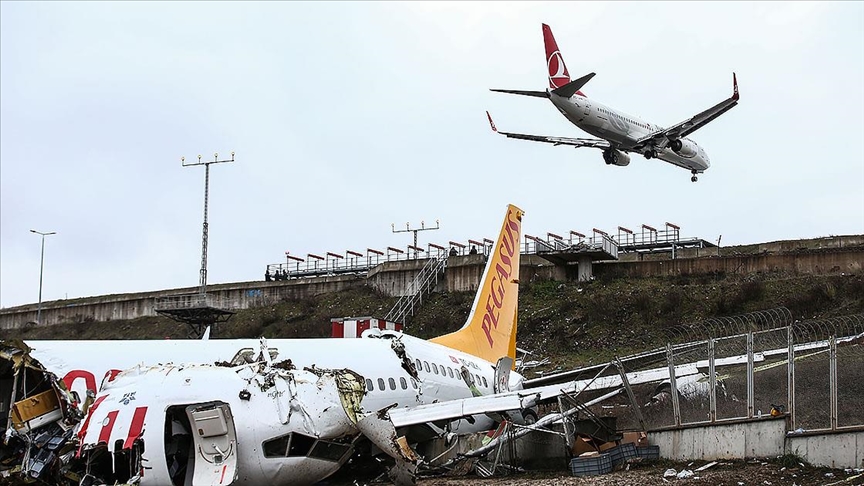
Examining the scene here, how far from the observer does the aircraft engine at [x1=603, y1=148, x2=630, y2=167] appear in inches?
1811

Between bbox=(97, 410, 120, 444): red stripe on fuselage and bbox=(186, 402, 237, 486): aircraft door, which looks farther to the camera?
bbox=(186, 402, 237, 486): aircraft door

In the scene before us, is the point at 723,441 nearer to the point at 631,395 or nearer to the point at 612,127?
the point at 631,395

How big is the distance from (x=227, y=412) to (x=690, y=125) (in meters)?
35.2

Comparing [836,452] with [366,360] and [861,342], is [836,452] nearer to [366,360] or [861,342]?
[861,342]

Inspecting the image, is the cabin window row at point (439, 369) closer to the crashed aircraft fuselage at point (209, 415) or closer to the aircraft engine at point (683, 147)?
the crashed aircraft fuselage at point (209, 415)

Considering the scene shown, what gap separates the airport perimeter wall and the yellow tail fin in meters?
28.8

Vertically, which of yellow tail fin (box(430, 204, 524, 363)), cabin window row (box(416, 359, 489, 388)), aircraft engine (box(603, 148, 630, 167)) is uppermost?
aircraft engine (box(603, 148, 630, 167))

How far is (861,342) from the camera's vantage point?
51.9 feet

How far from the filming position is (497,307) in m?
27.2

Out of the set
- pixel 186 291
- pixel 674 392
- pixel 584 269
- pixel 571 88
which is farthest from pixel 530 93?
pixel 186 291

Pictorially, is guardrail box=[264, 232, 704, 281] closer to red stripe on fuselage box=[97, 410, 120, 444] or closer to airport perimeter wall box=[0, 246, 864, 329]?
airport perimeter wall box=[0, 246, 864, 329]

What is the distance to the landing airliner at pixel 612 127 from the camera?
42.2 m

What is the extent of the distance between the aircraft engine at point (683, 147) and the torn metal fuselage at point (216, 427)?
34.6 m

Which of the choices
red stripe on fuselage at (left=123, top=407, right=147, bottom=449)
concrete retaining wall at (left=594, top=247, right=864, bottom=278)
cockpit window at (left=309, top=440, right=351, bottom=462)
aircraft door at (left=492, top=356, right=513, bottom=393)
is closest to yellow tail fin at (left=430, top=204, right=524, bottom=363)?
aircraft door at (left=492, top=356, right=513, bottom=393)
